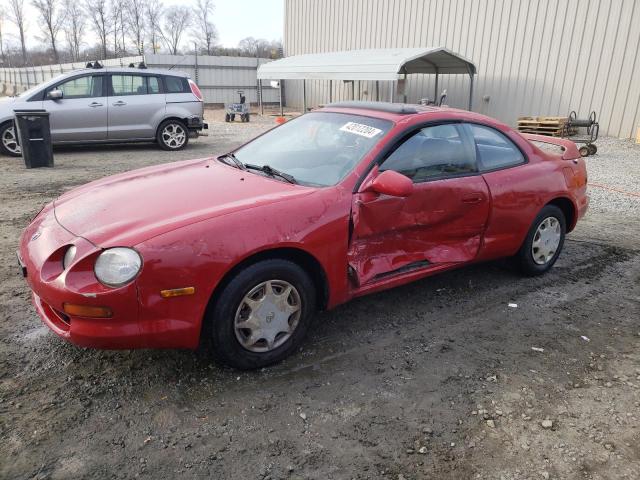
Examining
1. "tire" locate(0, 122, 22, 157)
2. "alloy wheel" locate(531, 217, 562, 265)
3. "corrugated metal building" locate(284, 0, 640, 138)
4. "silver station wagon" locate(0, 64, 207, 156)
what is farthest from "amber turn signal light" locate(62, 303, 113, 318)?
"corrugated metal building" locate(284, 0, 640, 138)

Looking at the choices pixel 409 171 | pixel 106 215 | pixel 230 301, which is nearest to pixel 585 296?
pixel 409 171

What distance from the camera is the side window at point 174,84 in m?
11.2

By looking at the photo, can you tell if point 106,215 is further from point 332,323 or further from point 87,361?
point 332,323

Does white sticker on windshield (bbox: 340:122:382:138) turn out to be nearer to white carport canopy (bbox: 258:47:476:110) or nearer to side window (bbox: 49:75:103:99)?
side window (bbox: 49:75:103:99)

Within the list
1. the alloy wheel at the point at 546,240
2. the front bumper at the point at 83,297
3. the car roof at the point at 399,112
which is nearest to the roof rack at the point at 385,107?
the car roof at the point at 399,112

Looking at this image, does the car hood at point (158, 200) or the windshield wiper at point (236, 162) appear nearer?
the car hood at point (158, 200)

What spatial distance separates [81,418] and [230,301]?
942 millimetres

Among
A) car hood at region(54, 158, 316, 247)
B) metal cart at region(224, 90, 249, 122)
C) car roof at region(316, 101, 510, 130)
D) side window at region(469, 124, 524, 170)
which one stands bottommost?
metal cart at region(224, 90, 249, 122)

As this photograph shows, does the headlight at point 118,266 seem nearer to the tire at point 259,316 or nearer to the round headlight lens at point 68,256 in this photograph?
the round headlight lens at point 68,256

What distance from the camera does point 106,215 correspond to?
2.96m

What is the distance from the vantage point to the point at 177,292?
8.51 feet

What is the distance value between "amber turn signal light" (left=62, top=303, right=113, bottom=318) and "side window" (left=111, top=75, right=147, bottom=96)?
907cm

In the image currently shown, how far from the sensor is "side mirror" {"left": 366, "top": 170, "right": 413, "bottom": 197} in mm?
3068

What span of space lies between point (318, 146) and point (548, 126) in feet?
40.6
